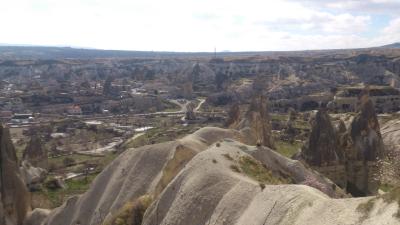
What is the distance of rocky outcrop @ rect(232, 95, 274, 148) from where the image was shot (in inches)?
2016

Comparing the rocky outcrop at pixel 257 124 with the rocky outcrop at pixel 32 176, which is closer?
the rocky outcrop at pixel 257 124

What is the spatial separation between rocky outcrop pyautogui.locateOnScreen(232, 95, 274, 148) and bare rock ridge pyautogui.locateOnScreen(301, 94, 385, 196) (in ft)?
17.8

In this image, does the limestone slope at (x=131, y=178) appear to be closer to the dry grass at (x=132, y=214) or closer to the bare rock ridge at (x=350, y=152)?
the dry grass at (x=132, y=214)

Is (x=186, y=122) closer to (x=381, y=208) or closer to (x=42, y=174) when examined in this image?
(x=42, y=174)

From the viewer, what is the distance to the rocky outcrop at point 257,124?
51219 millimetres

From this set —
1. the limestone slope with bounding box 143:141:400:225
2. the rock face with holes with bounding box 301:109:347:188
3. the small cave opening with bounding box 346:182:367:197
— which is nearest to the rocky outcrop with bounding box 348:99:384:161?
the rock face with holes with bounding box 301:109:347:188

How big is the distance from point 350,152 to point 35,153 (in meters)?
43.1

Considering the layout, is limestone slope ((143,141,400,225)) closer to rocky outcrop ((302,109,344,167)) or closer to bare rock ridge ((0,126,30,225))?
bare rock ridge ((0,126,30,225))

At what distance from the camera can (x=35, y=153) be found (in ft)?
237

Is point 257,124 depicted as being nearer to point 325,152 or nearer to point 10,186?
point 325,152

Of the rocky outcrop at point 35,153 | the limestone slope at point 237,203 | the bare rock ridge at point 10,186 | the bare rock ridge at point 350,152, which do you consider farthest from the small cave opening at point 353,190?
the rocky outcrop at point 35,153

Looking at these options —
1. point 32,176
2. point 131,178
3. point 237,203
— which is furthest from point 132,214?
point 32,176

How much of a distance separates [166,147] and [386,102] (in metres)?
81.1

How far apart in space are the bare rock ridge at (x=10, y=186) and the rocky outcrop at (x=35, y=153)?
95.3 feet
